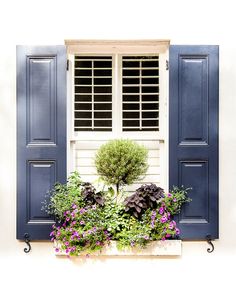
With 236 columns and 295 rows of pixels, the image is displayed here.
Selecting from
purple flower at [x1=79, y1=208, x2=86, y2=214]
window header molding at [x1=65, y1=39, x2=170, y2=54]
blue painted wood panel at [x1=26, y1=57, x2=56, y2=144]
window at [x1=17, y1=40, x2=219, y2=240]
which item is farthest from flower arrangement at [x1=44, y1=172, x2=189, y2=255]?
window header molding at [x1=65, y1=39, x2=170, y2=54]

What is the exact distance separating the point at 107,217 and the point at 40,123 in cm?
124

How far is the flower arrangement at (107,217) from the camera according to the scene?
575 cm

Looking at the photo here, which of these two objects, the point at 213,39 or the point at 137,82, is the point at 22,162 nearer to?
the point at 137,82

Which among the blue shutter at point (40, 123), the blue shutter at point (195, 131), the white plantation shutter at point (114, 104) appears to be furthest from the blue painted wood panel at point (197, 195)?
the blue shutter at point (40, 123)

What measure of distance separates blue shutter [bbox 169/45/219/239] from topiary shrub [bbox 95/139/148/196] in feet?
1.19

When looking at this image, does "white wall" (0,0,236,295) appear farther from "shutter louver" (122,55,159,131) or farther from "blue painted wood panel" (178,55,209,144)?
"shutter louver" (122,55,159,131)

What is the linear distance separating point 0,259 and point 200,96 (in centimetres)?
280

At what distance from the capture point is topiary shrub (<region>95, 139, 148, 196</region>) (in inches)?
226

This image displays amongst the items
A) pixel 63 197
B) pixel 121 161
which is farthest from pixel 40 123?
pixel 121 161

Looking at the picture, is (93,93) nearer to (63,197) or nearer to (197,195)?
(63,197)

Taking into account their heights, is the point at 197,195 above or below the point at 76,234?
above

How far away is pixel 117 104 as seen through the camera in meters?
6.21

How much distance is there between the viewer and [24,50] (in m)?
5.93

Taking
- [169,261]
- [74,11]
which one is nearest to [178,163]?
[169,261]
